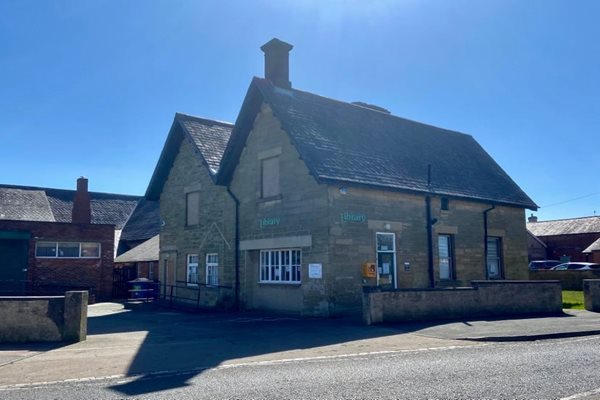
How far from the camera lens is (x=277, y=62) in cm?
2127

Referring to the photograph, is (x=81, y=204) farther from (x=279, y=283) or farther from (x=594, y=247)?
(x=594, y=247)

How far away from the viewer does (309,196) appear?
17828 mm

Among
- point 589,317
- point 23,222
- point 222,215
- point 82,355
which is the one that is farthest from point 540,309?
point 23,222

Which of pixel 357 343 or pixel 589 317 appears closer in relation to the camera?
pixel 357 343

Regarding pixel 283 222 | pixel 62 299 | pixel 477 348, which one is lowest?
pixel 477 348

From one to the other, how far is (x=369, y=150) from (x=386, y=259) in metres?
4.02

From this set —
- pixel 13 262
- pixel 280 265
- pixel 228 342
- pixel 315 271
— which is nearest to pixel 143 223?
pixel 13 262

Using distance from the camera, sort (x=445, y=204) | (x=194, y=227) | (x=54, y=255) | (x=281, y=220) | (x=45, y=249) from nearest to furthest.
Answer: (x=281, y=220) → (x=445, y=204) → (x=194, y=227) → (x=45, y=249) → (x=54, y=255)

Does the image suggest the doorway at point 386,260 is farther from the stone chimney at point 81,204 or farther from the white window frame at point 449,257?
the stone chimney at point 81,204

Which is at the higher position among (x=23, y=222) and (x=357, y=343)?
(x=23, y=222)

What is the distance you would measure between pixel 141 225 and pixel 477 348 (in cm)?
3091

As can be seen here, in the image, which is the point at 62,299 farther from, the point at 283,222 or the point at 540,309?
the point at 540,309

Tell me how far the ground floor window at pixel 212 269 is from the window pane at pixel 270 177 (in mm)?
4104

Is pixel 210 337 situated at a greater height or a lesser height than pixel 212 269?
lesser
